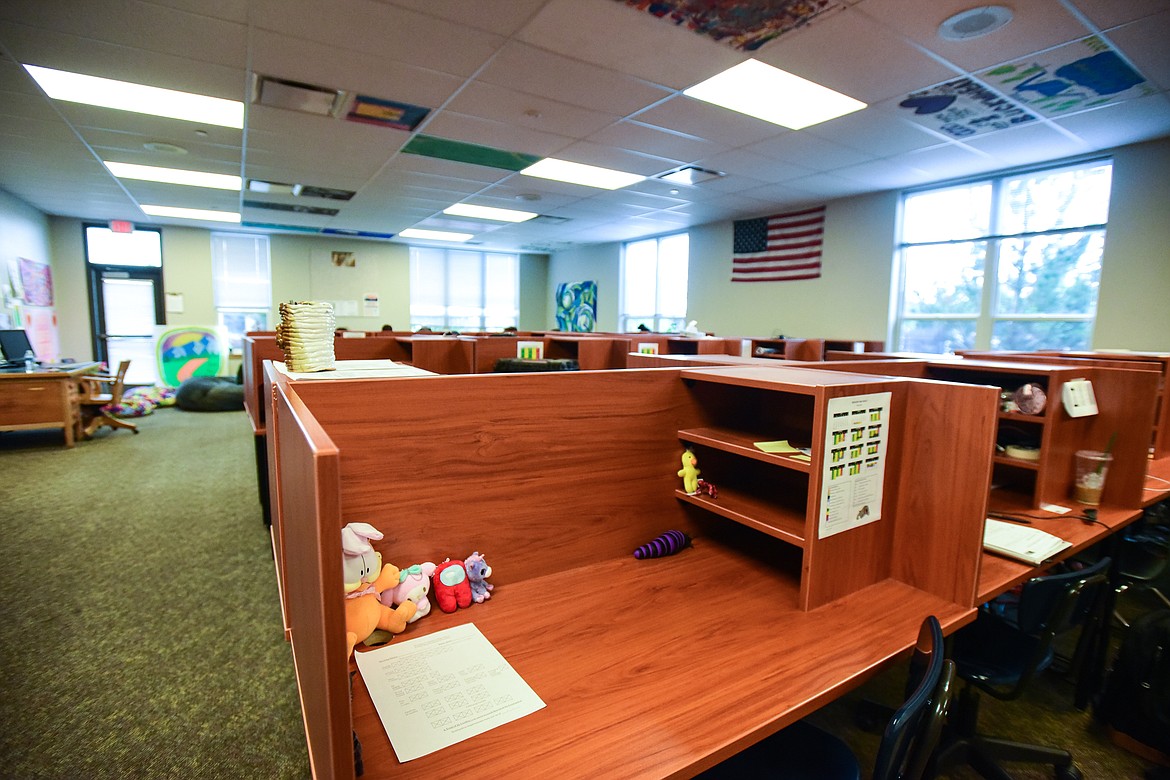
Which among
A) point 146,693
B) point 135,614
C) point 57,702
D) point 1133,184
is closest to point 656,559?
point 146,693

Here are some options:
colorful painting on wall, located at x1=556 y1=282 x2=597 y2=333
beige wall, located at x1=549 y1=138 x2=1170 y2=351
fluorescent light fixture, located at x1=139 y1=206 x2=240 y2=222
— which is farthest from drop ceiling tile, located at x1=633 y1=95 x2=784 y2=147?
fluorescent light fixture, located at x1=139 y1=206 x2=240 y2=222

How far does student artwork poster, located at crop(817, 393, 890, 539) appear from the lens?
116 cm

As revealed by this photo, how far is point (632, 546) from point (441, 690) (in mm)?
652

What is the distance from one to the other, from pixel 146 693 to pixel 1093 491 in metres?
3.50

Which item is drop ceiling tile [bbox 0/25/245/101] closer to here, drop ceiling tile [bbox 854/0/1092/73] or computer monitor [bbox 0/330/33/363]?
drop ceiling tile [bbox 854/0/1092/73]

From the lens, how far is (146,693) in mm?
1920

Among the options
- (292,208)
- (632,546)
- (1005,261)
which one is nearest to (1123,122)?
(1005,261)

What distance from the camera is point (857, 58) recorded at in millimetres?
2910

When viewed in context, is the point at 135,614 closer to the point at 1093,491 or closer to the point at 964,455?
the point at 964,455

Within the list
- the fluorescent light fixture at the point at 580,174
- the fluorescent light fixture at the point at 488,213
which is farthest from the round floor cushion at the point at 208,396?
the fluorescent light fixture at the point at 580,174

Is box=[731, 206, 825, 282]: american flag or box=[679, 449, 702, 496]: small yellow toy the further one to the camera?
box=[731, 206, 825, 282]: american flag

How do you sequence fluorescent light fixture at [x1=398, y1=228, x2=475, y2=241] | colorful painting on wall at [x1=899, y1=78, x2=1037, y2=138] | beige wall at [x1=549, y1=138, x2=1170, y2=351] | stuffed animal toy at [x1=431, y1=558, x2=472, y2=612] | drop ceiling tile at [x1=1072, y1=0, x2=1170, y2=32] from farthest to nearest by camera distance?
fluorescent light fixture at [x1=398, y1=228, x2=475, y2=241] → beige wall at [x1=549, y1=138, x2=1170, y2=351] → colorful painting on wall at [x1=899, y1=78, x2=1037, y2=138] → drop ceiling tile at [x1=1072, y1=0, x2=1170, y2=32] → stuffed animal toy at [x1=431, y1=558, x2=472, y2=612]

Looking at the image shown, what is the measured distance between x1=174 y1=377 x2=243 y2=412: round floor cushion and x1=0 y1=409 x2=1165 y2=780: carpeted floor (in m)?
4.17

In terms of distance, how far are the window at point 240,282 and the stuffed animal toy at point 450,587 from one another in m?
9.78
